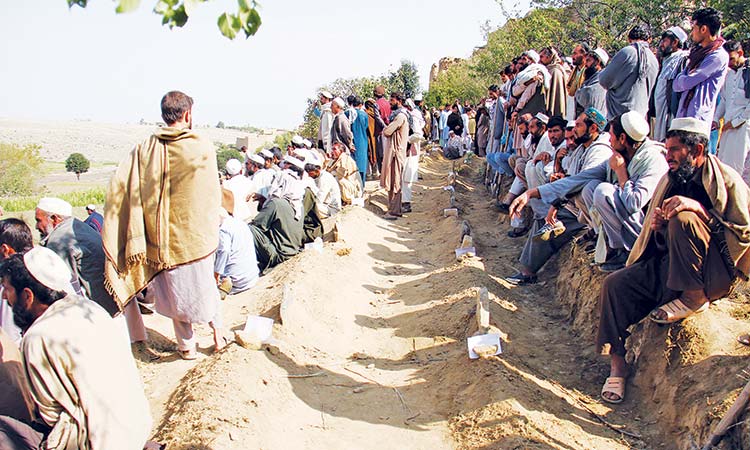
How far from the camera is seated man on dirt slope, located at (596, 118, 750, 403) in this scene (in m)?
3.49

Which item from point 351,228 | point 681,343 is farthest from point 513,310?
point 351,228

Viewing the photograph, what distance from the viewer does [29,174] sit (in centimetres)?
3750

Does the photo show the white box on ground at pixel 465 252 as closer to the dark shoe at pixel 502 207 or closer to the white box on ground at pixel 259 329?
the dark shoe at pixel 502 207

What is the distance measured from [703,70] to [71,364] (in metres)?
5.57

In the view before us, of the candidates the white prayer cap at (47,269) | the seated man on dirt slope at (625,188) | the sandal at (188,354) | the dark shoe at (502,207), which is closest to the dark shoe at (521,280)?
the seated man on dirt slope at (625,188)

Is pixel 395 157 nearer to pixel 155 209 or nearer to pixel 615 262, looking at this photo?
pixel 615 262

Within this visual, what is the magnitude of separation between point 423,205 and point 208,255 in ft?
25.5

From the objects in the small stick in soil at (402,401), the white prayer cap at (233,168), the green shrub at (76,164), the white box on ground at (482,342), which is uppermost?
the white prayer cap at (233,168)

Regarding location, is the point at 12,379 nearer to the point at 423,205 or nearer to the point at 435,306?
the point at 435,306

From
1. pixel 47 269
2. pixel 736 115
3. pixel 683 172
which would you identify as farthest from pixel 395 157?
pixel 47 269

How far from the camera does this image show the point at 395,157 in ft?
34.1

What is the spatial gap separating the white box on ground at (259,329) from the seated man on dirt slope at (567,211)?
227 centimetres

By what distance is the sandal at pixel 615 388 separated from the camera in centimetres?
388

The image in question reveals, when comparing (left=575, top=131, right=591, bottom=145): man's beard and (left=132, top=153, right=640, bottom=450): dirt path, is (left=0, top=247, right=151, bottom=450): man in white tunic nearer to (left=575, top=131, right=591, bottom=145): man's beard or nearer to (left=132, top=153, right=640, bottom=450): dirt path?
(left=132, top=153, right=640, bottom=450): dirt path
